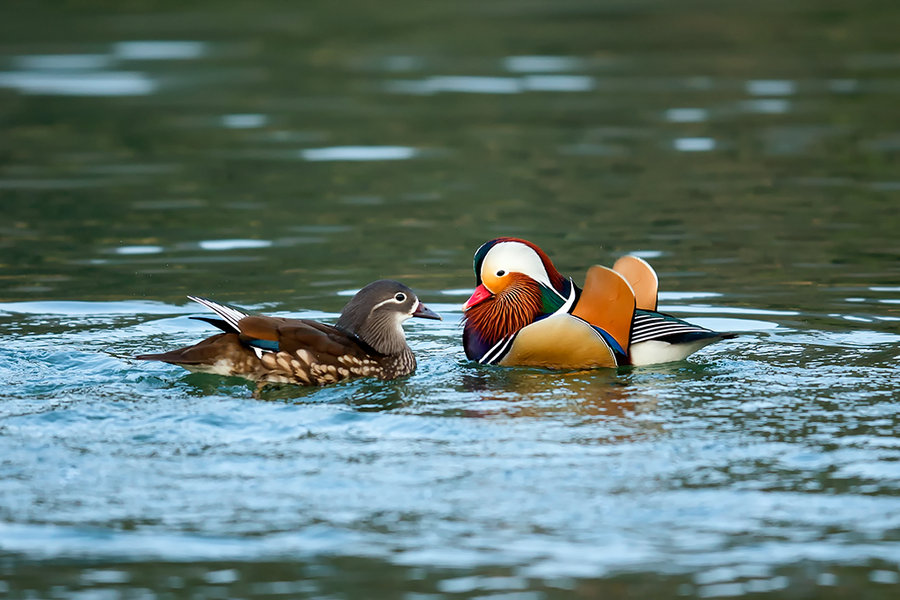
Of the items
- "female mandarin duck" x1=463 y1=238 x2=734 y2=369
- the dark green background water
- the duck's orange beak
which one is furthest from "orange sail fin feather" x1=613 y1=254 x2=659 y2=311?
the duck's orange beak

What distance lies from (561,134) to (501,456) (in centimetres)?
1174

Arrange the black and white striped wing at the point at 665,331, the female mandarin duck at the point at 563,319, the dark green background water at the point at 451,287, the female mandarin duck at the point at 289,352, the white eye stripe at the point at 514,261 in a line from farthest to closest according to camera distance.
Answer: the white eye stripe at the point at 514,261, the female mandarin duck at the point at 563,319, the black and white striped wing at the point at 665,331, the female mandarin duck at the point at 289,352, the dark green background water at the point at 451,287

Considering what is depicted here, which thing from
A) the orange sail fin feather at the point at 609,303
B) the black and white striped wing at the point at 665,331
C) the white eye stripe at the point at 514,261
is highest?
the white eye stripe at the point at 514,261

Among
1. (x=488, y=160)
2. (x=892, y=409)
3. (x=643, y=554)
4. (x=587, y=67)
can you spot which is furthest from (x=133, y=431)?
(x=587, y=67)

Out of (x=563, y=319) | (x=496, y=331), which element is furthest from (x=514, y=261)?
(x=563, y=319)

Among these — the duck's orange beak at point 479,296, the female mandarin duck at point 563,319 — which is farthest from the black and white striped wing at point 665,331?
the duck's orange beak at point 479,296

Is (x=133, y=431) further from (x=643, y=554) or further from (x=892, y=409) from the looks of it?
(x=892, y=409)

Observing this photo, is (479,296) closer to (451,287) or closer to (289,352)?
(289,352)

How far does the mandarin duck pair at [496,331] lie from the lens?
27.7 ft

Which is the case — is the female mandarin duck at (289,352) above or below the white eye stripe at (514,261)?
below

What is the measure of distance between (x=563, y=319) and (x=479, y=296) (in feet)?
2.44

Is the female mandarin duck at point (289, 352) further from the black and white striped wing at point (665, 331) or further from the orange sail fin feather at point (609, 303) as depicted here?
the black and white striped wing at point (665, 331)

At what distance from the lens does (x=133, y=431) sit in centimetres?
729

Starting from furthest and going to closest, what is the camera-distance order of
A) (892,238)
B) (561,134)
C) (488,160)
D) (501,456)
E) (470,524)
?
1. (561,134)
2. (488,160)
3. (892,238)
4. (501,456)
5. (470,524)
